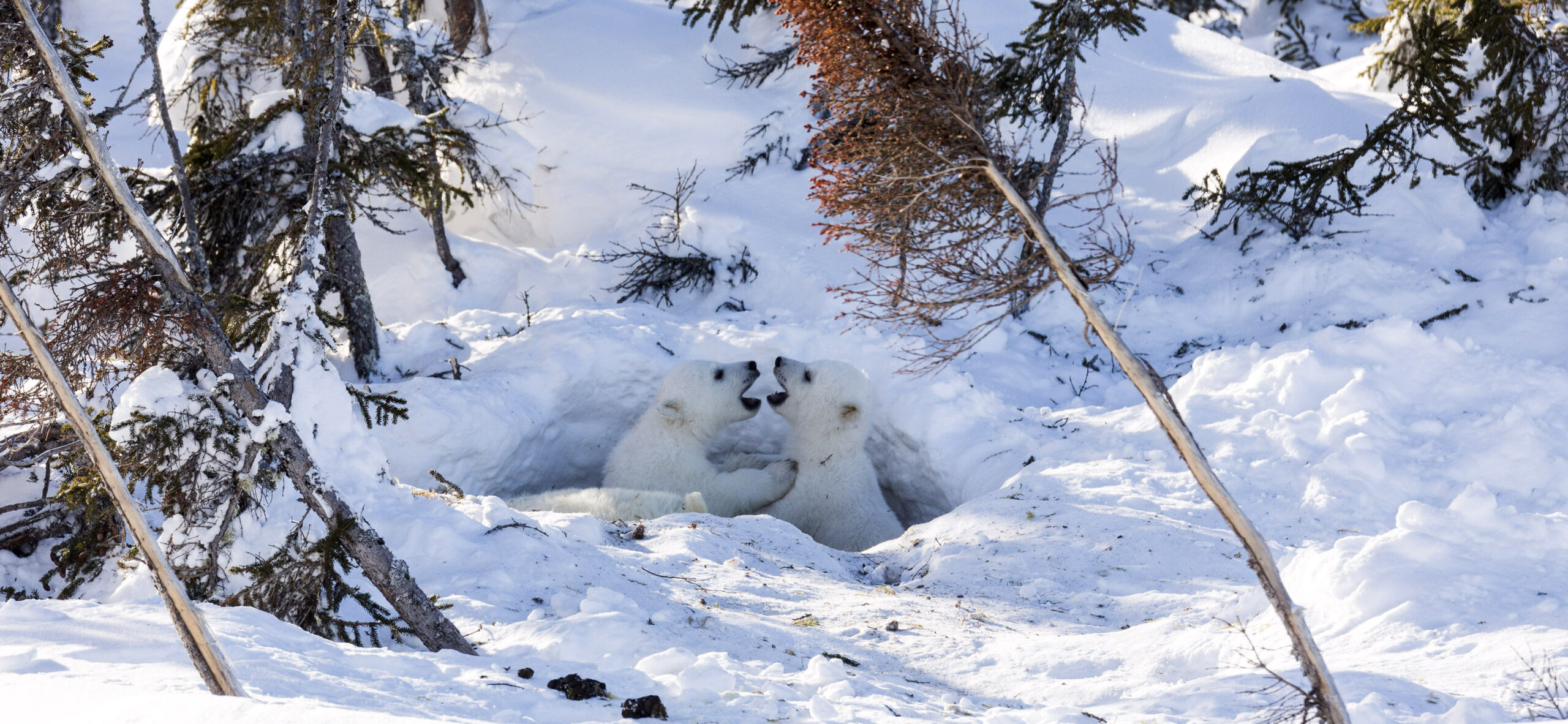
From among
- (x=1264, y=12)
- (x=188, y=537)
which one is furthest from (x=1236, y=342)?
(x=1264, y=12)

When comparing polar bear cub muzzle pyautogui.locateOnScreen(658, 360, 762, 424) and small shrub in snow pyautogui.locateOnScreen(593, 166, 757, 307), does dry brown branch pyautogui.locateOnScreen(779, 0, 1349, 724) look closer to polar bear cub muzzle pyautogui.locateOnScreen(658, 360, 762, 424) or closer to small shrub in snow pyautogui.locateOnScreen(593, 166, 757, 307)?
polar bear cub muzzle pyautogui.locateOnScreen(658, 360, 762, 424)

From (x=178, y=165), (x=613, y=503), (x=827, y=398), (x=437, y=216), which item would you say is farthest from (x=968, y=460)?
(x=178, y=165)

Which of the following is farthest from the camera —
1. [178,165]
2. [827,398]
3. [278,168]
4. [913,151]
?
[827,398]

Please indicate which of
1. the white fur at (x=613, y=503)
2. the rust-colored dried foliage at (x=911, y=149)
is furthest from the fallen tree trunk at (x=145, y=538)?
the white fur at (x=613, y=503)

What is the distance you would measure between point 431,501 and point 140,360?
1.65m

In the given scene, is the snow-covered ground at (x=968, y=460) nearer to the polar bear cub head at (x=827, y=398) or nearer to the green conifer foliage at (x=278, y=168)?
the polar bear cub head at (x=827, y=398)

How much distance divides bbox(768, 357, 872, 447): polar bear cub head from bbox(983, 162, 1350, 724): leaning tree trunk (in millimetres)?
3995

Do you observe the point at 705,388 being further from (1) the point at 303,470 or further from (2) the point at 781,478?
(1) the point at 303,470

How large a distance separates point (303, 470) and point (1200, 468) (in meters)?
2.85

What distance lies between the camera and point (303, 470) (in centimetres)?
317

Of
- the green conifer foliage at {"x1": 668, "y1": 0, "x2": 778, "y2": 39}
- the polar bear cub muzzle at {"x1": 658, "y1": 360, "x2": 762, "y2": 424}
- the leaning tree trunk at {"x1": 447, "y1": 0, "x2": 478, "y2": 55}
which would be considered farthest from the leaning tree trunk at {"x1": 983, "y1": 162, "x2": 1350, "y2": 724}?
the leaning tree trunk at {"x1": 447, "y1": 0, "x2": 478, "y2": 55}

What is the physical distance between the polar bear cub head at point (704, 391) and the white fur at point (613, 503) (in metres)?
0.83

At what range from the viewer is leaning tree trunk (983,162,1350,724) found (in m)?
2.29

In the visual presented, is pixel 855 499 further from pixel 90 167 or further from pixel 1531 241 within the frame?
pixel 1531 241
